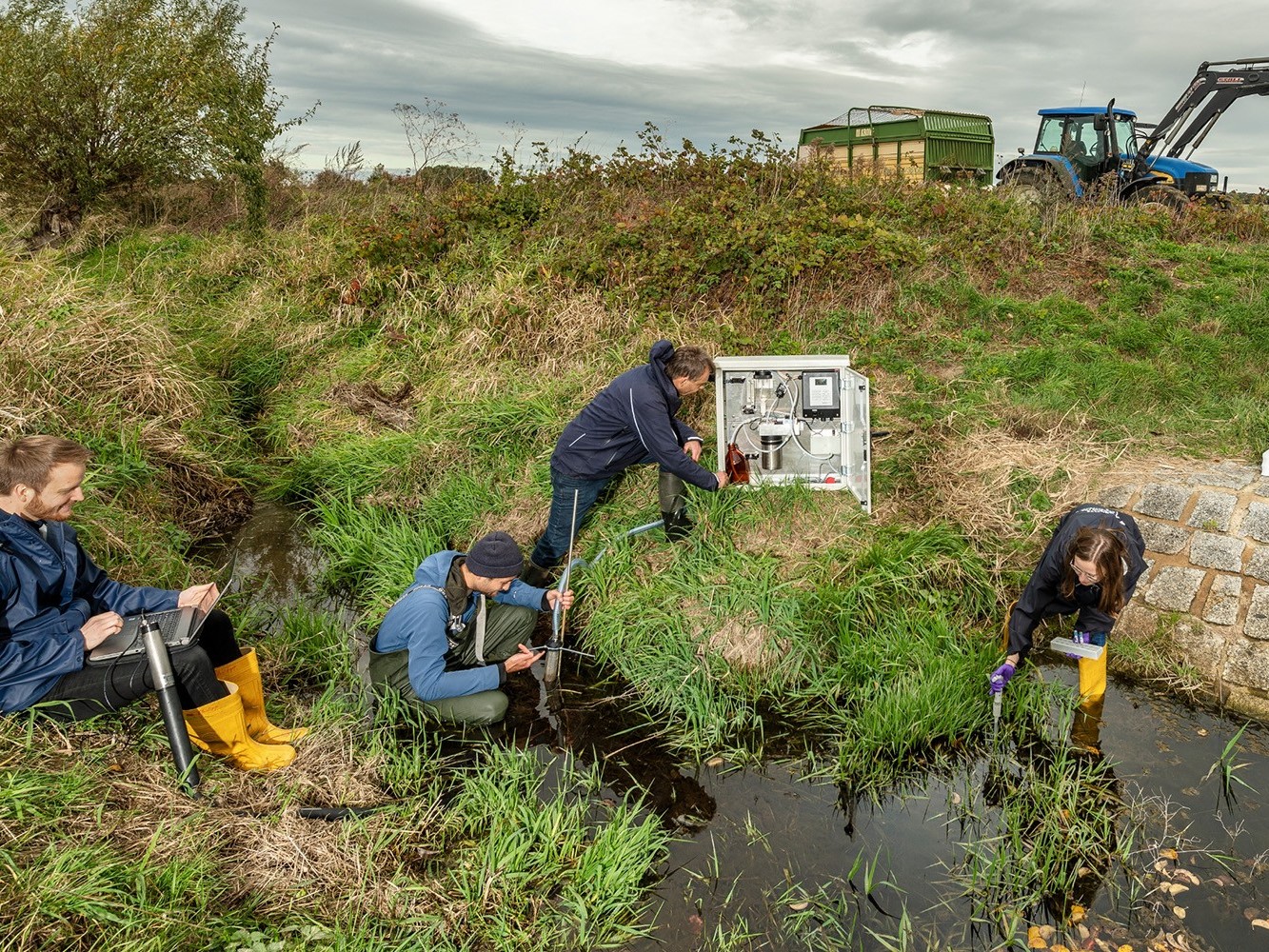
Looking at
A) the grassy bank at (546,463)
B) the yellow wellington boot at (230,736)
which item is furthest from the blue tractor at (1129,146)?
the yellow wellington boot at (230,736)

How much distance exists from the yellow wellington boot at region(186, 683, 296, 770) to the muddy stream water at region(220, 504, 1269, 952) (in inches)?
44.0

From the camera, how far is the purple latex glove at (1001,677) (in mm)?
3850

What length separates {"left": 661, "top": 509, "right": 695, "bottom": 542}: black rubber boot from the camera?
5.04 meters

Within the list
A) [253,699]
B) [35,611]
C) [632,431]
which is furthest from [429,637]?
[632,431]

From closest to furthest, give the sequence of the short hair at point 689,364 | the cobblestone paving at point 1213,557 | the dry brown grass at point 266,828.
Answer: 1. the dry brown grass at point 266,828
2. the cobblestone paving at point 1213,557
3. the short hair at point 689,364

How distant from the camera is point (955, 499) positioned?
5.18 meters

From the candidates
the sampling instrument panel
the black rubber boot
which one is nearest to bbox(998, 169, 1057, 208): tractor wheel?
the sampling instrument panel

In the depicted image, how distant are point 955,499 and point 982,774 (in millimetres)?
1960

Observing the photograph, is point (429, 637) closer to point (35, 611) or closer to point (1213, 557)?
point (35, 611)

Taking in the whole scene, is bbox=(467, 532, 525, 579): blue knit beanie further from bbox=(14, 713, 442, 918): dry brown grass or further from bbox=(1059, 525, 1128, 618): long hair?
bbox=(1059, 525, 1128, 618): long hair

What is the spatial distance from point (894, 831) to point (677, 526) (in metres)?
2.17

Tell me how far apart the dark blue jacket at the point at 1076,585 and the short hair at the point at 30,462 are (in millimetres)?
4118

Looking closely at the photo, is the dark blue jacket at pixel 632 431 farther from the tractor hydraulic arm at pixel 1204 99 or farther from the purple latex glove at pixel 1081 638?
the tractor hydraulic arm at pixel 1204 99

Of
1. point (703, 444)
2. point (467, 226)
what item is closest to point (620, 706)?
point (703, 444)
